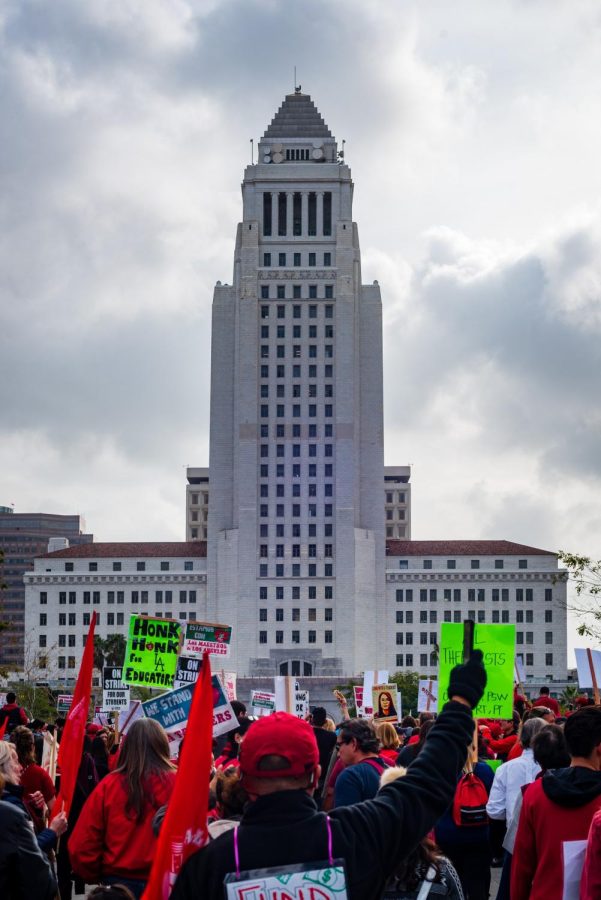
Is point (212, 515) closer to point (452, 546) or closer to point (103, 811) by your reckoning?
point (452, 546)

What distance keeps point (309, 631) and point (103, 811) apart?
113m

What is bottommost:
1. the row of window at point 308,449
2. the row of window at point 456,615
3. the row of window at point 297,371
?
the row of window at point 456,615

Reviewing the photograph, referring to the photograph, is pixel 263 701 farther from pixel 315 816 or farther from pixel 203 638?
pixel 315 816

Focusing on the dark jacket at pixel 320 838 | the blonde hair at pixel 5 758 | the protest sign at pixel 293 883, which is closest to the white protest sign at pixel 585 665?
the blonde hair at pixel 5 758

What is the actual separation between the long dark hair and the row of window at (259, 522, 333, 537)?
371ft

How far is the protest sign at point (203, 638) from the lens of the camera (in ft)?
69.2

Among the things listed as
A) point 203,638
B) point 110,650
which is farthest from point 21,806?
point 110,650

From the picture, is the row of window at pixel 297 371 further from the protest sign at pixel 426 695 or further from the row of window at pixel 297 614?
the protest sign at pixel 426 695

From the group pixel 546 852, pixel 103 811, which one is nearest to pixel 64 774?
pixel 103 811

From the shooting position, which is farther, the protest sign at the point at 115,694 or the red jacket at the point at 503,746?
the protest sign at the point at 115,694

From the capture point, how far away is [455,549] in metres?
129

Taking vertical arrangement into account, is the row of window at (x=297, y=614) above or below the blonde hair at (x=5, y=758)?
above

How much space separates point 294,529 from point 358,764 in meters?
112

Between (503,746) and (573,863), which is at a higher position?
(573,863)
